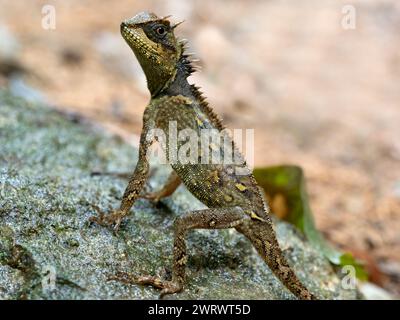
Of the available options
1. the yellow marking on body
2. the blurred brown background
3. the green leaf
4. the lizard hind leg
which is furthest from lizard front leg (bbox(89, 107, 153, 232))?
the blurred brown background

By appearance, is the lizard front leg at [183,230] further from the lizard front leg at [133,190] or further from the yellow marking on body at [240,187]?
the lizard front leg at [133,190]

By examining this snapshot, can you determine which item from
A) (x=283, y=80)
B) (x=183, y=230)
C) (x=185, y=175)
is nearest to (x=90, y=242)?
(x=183, y=230)

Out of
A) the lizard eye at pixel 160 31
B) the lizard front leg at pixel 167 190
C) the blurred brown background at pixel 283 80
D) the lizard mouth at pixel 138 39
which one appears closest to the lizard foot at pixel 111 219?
the lizard front leg at pixel 167 190

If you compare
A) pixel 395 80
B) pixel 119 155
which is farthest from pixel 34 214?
pixel 395 80

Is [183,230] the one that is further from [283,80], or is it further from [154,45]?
[283,80]

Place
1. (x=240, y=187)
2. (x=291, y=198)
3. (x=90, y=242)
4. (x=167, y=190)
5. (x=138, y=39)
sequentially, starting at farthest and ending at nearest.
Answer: (x=291, y=198), (x=167, y=190), (x=138, y=39), (x=240, y=187), (x=90, y=242)

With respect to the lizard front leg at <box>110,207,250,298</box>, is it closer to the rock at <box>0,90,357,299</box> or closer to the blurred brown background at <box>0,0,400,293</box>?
the rock at <box>0,90,357,299</box>
